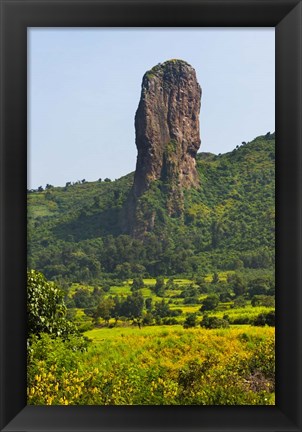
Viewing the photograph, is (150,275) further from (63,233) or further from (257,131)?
(257,131)

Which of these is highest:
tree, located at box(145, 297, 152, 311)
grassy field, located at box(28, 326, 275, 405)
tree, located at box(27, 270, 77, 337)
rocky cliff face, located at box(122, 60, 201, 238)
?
rocky cliff face, located at box(122, 60, 201, 238)

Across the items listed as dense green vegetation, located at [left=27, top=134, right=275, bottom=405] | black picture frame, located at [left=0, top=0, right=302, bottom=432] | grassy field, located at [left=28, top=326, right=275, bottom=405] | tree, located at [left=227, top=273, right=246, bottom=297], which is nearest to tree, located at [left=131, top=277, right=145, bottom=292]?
dense green vegetation, located at [left=27, top=134, right=275, bottom=405]

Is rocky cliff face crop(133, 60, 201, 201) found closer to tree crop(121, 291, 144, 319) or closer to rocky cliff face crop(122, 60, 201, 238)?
rocky cliff face crop(122, 60, 201, 238)

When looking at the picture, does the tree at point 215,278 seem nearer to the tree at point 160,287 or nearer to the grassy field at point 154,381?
the tree at point 160,287

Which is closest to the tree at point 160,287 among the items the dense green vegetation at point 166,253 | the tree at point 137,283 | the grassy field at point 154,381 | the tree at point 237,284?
the dense green vegetation at point 166,253

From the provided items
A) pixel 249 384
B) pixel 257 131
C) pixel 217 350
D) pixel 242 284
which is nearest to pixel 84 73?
pixel 257 131

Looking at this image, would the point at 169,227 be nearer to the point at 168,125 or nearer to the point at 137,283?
the point at 137,283
